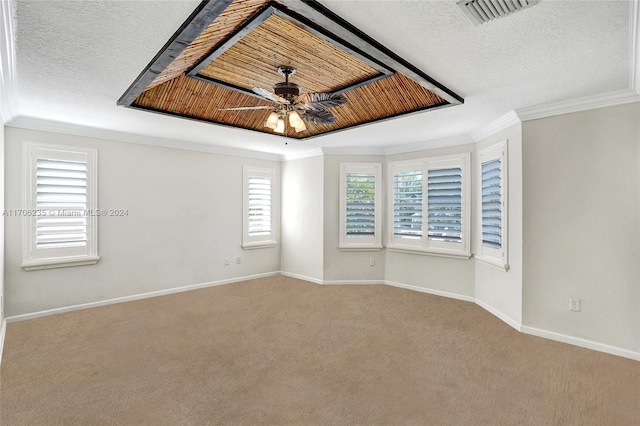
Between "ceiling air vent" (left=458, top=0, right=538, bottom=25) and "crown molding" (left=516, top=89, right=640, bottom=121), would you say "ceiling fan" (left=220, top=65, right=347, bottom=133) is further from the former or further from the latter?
"crown molding" (left=516, top=89, right=640, bottom=121)

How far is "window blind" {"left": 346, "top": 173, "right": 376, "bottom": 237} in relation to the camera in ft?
18.1

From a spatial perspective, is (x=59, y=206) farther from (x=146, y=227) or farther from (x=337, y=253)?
(x=337, y=253)

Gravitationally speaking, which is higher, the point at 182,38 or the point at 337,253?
the point at 182,38

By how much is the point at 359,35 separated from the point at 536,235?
2843 mm

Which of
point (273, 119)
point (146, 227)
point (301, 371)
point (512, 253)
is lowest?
point (301, 371)

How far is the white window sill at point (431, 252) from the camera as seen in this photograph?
4611 mm

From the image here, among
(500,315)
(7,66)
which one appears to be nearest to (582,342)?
(500,315)

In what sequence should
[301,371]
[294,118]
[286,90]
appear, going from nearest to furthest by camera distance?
1. [301,371]
2. [286,90]
3. [294,118]

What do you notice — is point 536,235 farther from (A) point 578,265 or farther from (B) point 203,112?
(B) point 203,112

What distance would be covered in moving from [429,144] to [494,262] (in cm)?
199

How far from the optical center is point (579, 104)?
312cm

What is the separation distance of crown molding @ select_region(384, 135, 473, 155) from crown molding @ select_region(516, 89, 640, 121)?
115 centimetres

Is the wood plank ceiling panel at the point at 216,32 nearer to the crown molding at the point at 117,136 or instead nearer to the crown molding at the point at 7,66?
the crown molding at the point at 7,66

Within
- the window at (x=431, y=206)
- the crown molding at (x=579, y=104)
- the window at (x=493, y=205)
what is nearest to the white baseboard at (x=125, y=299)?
the window at (x=431, y=206)
